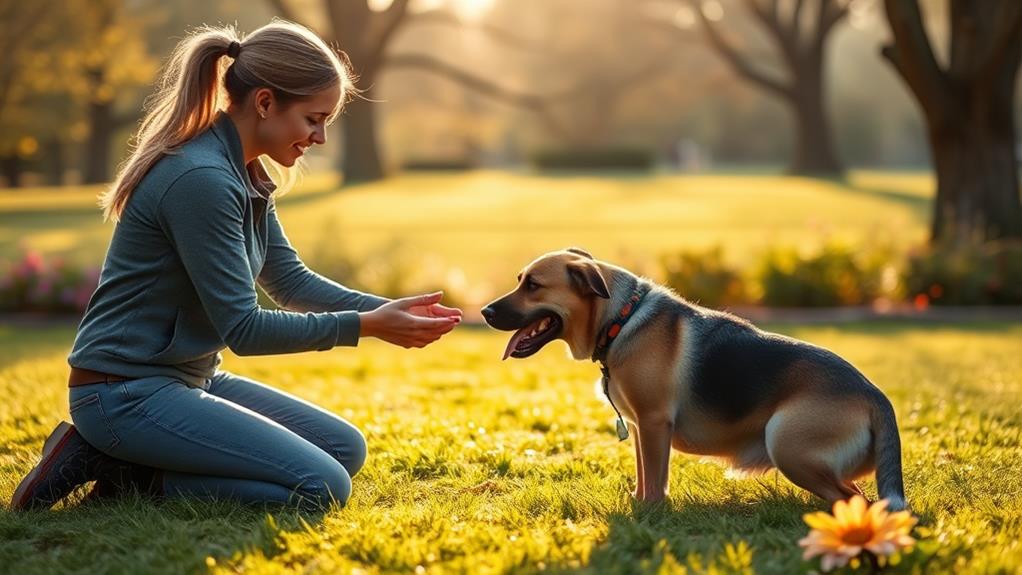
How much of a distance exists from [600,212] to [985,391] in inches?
722

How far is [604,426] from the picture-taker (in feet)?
22.8

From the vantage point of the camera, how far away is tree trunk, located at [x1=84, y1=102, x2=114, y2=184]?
45.2 meters

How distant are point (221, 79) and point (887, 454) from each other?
133 inches

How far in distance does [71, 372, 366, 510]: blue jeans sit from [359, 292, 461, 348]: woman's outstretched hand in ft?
2.21

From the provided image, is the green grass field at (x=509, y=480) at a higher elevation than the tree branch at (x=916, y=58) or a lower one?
lower

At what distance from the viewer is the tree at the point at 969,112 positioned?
1480cm

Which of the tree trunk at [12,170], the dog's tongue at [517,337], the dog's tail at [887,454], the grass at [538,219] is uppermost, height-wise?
the dog's tongue at [517,337]

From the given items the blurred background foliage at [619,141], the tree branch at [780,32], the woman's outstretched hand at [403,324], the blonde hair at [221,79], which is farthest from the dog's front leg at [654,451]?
the tree branch at [780,32]

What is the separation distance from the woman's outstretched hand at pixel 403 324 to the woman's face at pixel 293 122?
2.81 ft

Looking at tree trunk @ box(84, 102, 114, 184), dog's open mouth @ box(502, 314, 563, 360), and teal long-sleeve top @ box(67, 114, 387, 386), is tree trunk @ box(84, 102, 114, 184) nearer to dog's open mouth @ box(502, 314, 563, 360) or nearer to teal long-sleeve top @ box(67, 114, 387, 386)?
teal long-sleeve top @ box(67, 114, 387, 386)

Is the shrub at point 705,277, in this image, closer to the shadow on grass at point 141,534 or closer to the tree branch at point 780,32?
the shadow on grass at point 141,534

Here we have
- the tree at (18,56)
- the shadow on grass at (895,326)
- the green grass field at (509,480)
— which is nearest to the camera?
the green grass field at (509,480)

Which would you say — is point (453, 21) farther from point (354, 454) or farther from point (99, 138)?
point (354, 454)

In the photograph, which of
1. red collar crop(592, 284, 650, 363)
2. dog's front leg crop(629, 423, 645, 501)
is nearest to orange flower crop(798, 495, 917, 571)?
dog's front leg crop(629, 423, 645, 501)
